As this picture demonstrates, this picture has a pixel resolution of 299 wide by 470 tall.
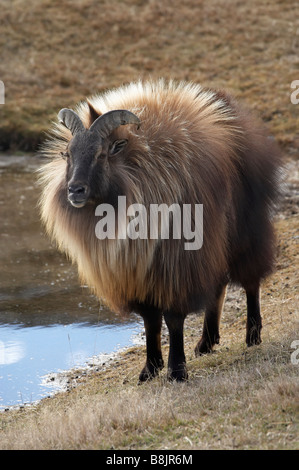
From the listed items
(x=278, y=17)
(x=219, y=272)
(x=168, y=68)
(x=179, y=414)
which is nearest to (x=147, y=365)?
(x=219, y=272)

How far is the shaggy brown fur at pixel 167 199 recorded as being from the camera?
5.93 meters

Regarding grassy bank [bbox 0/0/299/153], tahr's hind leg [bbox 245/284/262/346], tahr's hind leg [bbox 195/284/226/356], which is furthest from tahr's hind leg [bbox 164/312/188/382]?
grassy bank [bbox 0/0/299/153]

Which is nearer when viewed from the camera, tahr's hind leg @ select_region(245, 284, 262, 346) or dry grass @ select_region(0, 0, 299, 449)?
dry grass @ select_region(0, 0, 299, 449)

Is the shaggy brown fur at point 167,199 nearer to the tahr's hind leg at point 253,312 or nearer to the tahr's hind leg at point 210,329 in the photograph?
the tahr's hind leg at point 253,312

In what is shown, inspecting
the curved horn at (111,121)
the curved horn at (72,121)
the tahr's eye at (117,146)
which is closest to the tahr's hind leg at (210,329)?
the tahr's eye at (117,146)

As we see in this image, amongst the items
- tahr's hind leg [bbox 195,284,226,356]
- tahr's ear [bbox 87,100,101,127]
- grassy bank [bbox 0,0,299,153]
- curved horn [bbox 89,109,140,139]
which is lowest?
tahr's hind leg [bbox 195,284,226,356]

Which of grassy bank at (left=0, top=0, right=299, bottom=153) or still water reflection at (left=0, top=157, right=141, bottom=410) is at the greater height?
grassy bank at (left=0, top=0, right=299, bottom=153)

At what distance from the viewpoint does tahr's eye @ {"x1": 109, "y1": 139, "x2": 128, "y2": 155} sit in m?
5.95

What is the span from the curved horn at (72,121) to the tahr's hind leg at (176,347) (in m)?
Answer: 1.76

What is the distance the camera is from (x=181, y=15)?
23.9 metres

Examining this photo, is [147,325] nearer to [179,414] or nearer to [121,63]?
[179,414]

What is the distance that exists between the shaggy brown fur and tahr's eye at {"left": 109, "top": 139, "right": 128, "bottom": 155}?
42 mm

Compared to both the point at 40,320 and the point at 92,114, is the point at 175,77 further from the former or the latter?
the point at 92,114

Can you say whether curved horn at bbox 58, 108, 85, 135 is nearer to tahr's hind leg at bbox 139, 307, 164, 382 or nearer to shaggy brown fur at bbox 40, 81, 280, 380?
shaggy brown fur at bbox 40, 81, 280, 380
